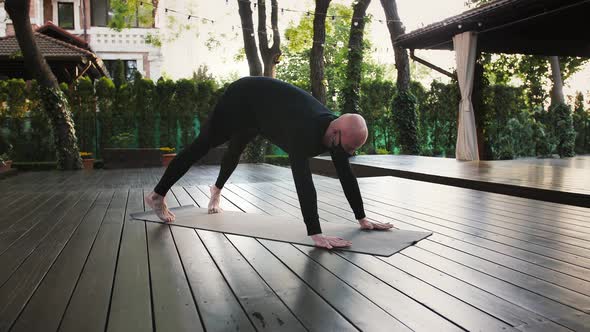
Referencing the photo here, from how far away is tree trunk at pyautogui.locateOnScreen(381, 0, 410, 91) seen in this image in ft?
35.9

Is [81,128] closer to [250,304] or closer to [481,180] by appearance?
[481,180]

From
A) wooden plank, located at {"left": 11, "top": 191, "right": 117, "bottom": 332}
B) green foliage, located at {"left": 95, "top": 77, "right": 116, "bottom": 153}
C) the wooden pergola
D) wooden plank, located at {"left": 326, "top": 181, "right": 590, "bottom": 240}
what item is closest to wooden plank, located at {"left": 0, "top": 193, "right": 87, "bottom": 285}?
wooden plank, located at {"left": 11, "top": 191, "right": 117, "bottom": 332}

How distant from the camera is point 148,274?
1.81 metres

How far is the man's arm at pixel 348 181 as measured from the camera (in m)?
2.52

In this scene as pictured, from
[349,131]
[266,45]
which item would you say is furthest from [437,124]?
[349,131]

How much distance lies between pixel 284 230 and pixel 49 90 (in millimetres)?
8213

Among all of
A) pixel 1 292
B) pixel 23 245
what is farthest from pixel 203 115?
pixel 1 292

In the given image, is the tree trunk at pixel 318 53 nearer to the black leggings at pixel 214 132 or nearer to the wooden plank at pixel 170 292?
the black leggings at pixel 214 132

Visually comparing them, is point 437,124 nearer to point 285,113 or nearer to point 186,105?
point 186,105

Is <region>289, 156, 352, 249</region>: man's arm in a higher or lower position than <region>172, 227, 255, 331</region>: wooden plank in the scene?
higher

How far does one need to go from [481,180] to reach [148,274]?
3.49 m

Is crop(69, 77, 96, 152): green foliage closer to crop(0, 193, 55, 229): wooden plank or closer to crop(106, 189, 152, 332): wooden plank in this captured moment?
crop(0, 193, 55, 229): wooden plank

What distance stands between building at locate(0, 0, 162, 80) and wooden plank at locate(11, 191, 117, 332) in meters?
16.3

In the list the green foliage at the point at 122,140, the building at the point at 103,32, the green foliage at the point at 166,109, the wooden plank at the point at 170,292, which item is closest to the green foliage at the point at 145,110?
the green foliage at the point at 166,109
